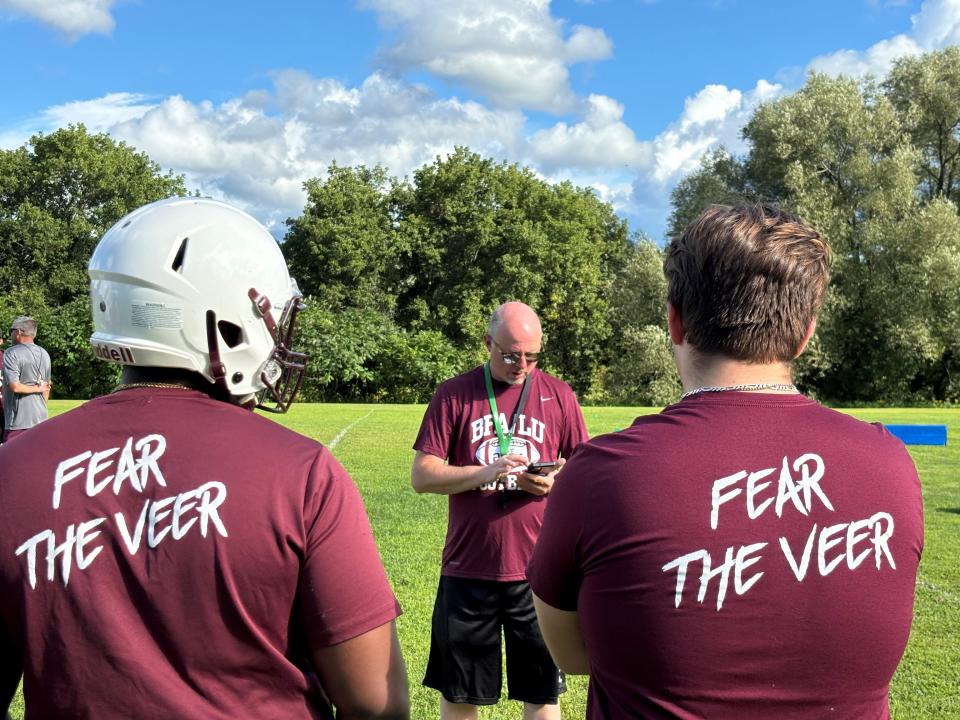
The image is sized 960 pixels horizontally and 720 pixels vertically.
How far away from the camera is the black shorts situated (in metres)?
4.55

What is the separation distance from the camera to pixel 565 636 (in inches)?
84.7

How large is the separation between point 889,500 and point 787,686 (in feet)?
1.51

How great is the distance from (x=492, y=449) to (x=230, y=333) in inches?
112

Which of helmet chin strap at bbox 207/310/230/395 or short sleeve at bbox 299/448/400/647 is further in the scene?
helmet chin strap at bbox 207/310/230/395

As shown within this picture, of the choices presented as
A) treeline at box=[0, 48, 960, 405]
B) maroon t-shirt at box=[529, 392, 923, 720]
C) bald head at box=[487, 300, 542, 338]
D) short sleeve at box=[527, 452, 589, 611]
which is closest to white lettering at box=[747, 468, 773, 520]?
maroon t-shirt at box=[529, 392, 923, 720]

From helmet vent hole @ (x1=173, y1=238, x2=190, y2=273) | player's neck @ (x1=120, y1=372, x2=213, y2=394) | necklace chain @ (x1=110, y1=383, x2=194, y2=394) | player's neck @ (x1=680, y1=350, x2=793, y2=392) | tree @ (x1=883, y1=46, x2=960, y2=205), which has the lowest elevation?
necklace chain @ (x1=110, y1=383, x2=194, y2=394)

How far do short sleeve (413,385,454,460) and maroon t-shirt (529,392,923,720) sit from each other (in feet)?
9.39

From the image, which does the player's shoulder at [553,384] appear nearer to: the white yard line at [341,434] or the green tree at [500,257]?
the white yard line at [341,434]

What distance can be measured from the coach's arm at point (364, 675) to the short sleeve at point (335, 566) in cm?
4

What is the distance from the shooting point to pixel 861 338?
41250 mm

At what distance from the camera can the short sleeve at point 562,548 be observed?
1943 millimetres

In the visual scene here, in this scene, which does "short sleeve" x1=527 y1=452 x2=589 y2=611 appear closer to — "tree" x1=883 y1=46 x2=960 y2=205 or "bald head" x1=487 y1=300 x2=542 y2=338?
"bald head" x1=487 y1=300 x2=542 y2=338

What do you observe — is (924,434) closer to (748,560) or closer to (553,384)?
(553,384)

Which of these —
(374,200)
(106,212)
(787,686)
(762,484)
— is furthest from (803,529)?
(106,212)
